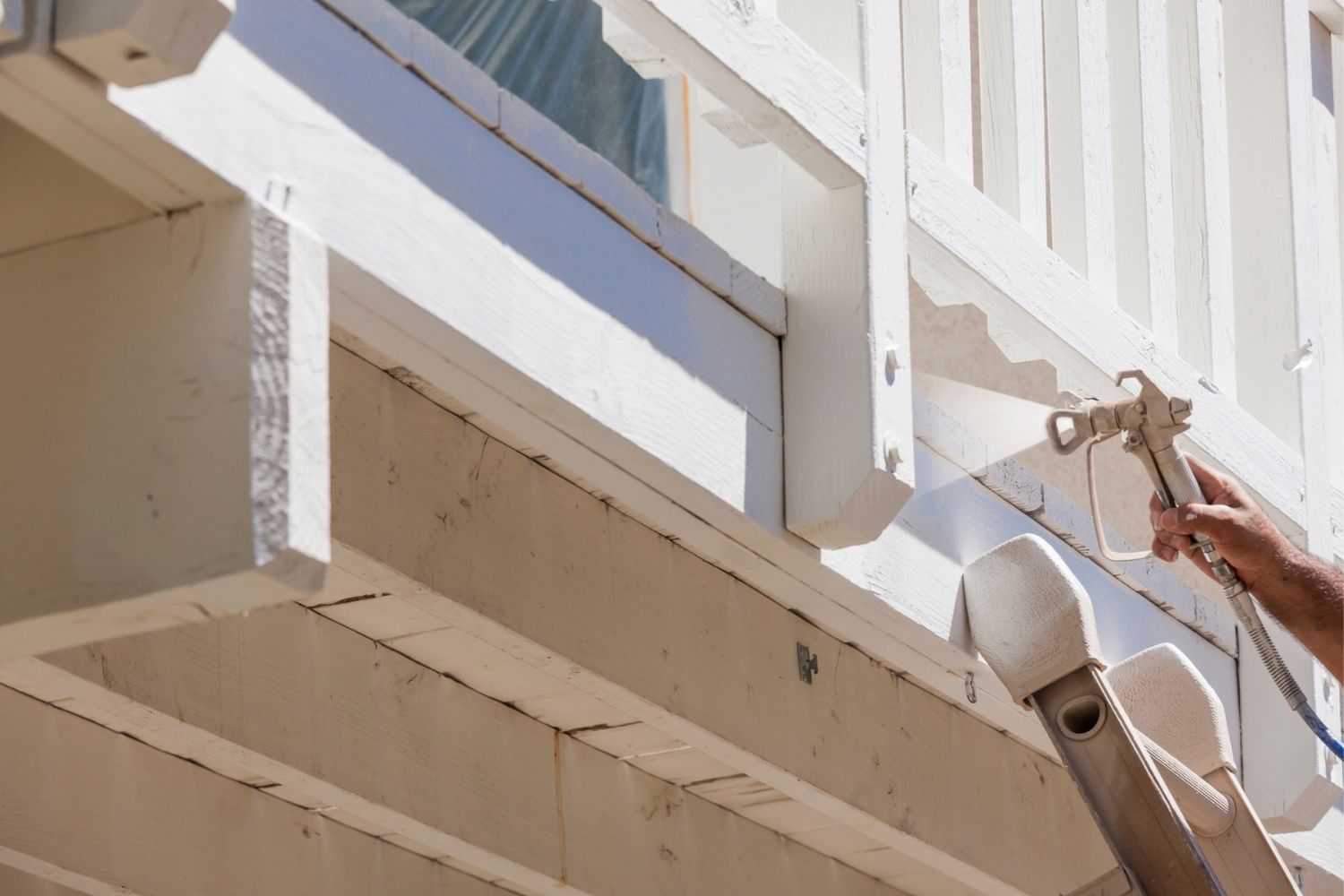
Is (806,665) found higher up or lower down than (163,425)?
higher up

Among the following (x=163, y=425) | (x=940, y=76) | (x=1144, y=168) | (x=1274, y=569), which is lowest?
(x=163, y=425)

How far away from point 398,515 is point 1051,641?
759mm

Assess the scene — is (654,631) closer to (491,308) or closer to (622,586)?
(622,586)

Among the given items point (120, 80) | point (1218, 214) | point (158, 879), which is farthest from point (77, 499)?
point (1218, 214)

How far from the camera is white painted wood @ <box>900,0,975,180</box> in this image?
8.36 ft

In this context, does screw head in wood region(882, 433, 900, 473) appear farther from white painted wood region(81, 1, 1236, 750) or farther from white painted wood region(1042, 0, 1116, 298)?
white painted wood region(1042, 0, 1116, 298)

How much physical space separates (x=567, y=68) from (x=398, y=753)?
4.58ft

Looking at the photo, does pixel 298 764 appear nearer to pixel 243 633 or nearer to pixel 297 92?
pixel 243 633

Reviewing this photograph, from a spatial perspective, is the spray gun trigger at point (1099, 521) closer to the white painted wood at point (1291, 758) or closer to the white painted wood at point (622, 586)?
the white painted wood at point (622, 586)

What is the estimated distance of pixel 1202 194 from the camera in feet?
10.4

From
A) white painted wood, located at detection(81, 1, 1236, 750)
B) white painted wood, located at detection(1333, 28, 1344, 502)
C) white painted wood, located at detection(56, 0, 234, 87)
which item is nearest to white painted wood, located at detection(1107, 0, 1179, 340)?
white painted wood, located at detection(1333, 28, 1344, 502)

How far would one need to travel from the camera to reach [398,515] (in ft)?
7.40

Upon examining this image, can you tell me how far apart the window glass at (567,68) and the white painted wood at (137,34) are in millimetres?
2129

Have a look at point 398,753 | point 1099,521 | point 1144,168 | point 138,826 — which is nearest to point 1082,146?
Result: point 1144,168
